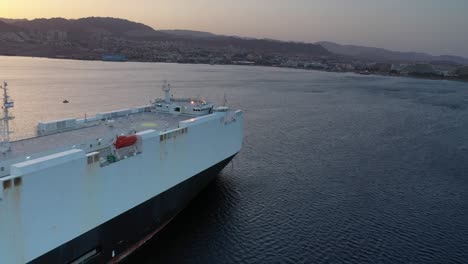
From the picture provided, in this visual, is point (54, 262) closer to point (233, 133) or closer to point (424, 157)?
point (233, 133)

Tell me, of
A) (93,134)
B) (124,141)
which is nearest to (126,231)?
(124,141)

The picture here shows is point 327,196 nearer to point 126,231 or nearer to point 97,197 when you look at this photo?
point 126,231

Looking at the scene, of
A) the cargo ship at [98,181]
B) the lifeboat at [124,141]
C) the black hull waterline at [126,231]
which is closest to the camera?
the cargo ship at [98,181]

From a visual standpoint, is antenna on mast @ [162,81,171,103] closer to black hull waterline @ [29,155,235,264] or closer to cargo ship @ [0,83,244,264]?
cargo ship @ [0,83,244,264]

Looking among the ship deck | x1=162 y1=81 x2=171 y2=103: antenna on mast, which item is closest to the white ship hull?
the ship deck

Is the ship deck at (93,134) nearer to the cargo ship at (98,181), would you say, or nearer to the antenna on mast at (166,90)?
the cargo ship at (98,181)

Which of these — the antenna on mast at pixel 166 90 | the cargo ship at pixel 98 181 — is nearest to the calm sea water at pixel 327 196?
the cargo ship at pixel 98 181
